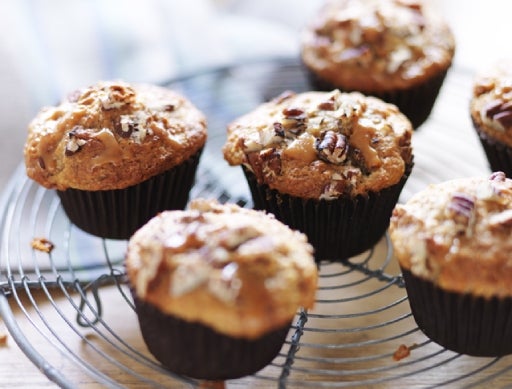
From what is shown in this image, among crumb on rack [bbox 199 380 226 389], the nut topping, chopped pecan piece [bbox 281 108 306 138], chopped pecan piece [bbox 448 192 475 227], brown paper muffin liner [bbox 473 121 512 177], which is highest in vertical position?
the nut topping

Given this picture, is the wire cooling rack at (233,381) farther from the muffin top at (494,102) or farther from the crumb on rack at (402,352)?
the muffin top at (494,102)

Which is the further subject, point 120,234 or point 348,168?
point 120,234

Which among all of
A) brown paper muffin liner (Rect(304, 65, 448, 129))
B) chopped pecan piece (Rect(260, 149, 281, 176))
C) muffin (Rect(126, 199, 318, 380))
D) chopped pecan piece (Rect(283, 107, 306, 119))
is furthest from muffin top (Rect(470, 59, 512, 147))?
muffin (Rect(126, 199, 318, 380))

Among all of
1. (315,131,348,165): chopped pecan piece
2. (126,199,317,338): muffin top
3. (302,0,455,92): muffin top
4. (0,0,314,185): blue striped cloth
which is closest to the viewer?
(126,199,317,338): muffin top

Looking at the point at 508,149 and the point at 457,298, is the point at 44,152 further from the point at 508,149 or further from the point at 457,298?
the point at 508,149

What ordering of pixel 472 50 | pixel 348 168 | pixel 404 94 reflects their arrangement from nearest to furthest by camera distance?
pixel 348 168 → pixel 404 94 → pixel 472 50

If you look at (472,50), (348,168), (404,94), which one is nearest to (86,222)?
(348,168)

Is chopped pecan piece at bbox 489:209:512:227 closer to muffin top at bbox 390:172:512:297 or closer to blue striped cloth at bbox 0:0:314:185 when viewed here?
muffin top at bbox 390:172:512:297

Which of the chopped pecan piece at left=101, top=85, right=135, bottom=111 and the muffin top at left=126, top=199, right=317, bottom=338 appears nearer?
the muffin top at left=126, top=199, right=317, bottom=338
